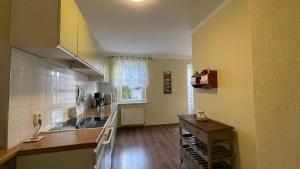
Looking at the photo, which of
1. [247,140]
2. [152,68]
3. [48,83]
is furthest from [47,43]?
[152,68]

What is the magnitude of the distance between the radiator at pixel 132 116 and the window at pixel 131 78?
11.8 inches

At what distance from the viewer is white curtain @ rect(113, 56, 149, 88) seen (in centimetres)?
471

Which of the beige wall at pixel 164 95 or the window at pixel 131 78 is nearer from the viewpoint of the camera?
the window at pixel 131 78

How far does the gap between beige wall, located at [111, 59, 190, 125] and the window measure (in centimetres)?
20

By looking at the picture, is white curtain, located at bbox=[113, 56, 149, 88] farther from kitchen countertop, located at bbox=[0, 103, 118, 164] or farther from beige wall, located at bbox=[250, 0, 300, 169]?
beige wall, located at bbox=[250, 0, 300, 169]

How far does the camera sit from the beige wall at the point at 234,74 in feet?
5.58

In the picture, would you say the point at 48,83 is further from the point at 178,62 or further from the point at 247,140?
the point at 178,62

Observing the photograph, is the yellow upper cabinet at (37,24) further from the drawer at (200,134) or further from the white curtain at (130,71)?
the white curtain at (130,71)

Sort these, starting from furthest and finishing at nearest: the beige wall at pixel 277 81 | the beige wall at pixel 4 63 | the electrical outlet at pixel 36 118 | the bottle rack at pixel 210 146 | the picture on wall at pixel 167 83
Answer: the picture on wall at pixel 167 83 < the bottle rack at pixel 210 146 < the electrical outlet at pixel 36 118 < the beige wall at pixel 4 63 < the beige wall at pixel 277 81

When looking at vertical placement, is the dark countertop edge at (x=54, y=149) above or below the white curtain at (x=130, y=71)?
below

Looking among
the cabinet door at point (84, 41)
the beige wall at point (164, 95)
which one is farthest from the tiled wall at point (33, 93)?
the beige wall at point (164, 95)

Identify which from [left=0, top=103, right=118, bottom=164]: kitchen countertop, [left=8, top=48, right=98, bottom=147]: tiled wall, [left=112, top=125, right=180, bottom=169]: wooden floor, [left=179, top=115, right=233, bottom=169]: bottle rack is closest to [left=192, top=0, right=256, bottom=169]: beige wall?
[left=179, top=115, right=233, bottom=169]: bottle rack

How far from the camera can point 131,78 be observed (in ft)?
15.9

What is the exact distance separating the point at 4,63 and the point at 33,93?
35 cm
